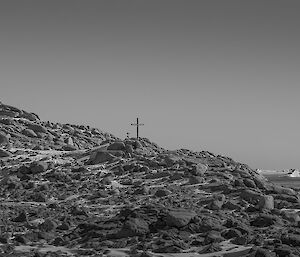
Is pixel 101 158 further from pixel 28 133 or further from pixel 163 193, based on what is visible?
pixel 28 133

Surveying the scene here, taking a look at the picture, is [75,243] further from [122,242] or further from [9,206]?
[9,206]

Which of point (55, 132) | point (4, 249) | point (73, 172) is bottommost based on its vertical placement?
point (4, 249)

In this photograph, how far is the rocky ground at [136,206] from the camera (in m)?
17.4

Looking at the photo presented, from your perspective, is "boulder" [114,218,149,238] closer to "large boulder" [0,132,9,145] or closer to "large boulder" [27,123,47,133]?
"large boulder" [0,132,9,145]

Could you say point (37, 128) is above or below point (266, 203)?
above

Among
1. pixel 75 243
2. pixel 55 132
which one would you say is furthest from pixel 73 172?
pixel 55 132

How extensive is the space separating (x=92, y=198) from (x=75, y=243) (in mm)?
7005

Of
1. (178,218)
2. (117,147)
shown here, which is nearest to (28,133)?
(117,147)

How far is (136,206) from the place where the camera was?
906 inches

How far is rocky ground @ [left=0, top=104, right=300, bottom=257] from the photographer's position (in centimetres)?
1741

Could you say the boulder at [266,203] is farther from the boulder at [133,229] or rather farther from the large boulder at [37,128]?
the large boulder at [37,128]

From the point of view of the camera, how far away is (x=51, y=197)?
85.9 ft

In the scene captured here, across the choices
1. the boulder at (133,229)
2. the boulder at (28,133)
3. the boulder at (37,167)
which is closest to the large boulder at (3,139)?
the boulder at (28,133)

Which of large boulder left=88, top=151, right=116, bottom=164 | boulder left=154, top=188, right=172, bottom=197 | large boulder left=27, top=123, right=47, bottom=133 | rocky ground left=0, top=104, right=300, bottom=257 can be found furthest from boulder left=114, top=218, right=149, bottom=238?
large boulder left=27, top=123, right=47, bottom=133
